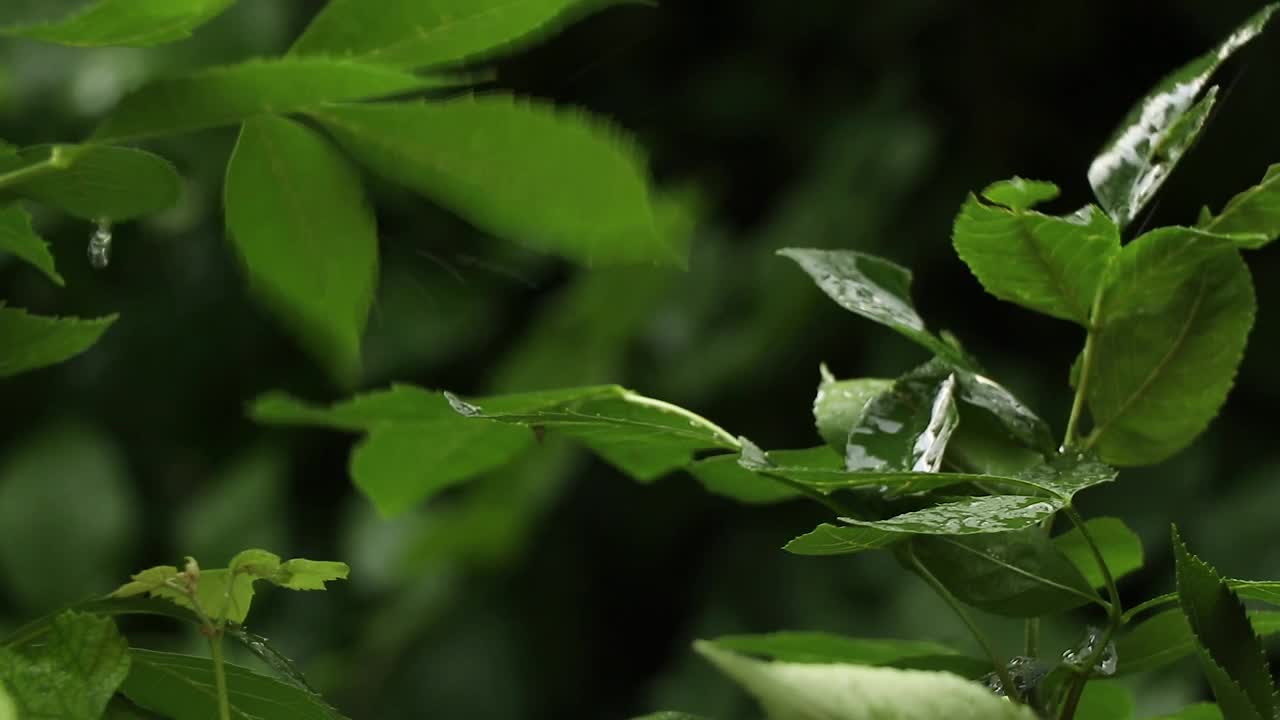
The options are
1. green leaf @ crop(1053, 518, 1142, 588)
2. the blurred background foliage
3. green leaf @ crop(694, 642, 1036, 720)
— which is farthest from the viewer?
the blurred background foliage

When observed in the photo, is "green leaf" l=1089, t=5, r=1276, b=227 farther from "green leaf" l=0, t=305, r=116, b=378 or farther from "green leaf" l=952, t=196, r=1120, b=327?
"green leaf" l=0, t=305, r=116, b=378

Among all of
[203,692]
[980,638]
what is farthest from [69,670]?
[980,638]

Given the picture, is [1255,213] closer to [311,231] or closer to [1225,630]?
[1225,630]

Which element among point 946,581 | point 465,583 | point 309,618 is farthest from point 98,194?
point 309,618

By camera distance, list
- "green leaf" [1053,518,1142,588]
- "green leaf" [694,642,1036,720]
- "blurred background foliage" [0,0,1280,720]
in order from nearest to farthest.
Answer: "green leaf" [694,642,1036,720], "green leaf" [1053,518,1142,588], "blurred background foliage" [0,0,1280,720]

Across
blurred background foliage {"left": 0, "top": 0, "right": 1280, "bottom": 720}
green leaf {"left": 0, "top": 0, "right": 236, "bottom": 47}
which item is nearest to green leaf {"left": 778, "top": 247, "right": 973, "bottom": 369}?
green leaf {"left": 0, "top": 0, "right": 236, "bottom": 47}
